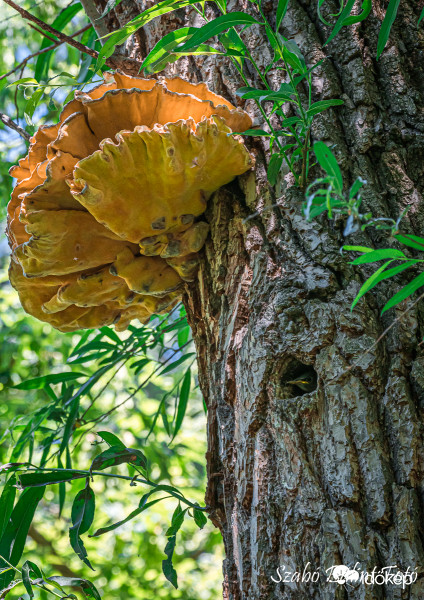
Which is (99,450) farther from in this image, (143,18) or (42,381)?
(143,18)

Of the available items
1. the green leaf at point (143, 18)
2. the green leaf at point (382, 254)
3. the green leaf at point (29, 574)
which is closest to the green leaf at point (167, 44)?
the green leaf at point (143, 18)

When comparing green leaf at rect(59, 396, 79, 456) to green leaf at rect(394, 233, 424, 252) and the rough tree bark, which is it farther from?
green leaf at rect(394, 233, 424, 252)

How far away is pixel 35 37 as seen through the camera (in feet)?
13.2

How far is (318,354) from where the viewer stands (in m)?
1.24

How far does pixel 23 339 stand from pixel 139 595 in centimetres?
212

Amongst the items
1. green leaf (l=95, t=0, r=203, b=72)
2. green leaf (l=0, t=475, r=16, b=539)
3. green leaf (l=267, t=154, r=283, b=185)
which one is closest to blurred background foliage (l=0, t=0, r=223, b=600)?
green leaf (l=0, t=475, r=16, b=539)

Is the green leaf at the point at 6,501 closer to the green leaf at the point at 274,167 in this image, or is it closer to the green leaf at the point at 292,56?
the green leaf at the point at 274,167

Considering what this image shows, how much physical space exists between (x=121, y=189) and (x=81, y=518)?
0.92 metres

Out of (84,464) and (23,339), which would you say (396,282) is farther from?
(84,464)

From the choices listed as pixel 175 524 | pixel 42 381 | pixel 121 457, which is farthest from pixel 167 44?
pixel 42 381

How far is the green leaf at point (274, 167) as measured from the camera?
4.68 feet

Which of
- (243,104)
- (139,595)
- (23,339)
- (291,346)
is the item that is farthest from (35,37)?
(139,595)

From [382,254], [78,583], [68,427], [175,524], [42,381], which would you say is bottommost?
[78,583]

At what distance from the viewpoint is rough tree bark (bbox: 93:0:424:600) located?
1113 millimetres
